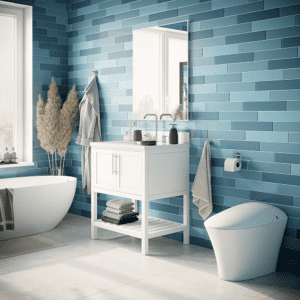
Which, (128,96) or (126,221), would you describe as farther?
(128,96)

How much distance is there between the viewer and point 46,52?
565 centimetres

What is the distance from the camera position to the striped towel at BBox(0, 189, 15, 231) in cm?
434

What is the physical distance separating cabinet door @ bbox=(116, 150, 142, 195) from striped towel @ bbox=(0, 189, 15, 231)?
1.09 metres

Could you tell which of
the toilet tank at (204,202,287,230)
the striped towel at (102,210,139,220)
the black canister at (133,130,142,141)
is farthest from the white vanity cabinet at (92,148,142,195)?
the toilet tank at (204,202,287,230)

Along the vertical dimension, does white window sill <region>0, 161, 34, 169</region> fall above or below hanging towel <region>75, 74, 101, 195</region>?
below

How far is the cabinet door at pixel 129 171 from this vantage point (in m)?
4.14

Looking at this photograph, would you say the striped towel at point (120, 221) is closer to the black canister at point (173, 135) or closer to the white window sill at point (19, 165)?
the black canister at point (173, 135)

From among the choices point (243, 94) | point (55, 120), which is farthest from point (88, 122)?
point (243, 94)

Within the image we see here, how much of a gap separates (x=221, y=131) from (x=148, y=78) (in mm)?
1101

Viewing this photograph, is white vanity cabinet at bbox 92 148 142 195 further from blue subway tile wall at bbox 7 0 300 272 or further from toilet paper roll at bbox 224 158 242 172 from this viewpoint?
toilet paper roll at bbox 224 158 242 172

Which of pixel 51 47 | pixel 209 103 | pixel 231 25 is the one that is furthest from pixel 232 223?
pixel 51 47

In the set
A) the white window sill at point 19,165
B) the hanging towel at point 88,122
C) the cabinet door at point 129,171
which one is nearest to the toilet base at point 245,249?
the cabinet door at point 129,171

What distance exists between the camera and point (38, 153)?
5645 millimetres

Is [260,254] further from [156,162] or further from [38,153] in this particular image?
[38,153]
